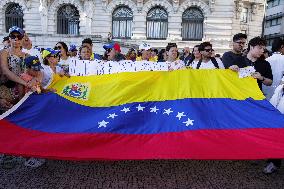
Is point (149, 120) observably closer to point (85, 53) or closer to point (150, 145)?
point (150, 145)

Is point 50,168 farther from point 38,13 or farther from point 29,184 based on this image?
point 38,13

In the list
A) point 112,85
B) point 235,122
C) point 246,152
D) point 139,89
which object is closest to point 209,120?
point 235,122

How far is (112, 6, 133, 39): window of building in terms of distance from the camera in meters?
31.5

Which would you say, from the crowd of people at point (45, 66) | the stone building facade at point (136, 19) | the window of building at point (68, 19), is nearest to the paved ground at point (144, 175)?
the crowd of people at point (45, 66)

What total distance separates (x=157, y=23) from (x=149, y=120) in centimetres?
2739

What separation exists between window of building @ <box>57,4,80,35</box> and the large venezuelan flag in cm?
2716

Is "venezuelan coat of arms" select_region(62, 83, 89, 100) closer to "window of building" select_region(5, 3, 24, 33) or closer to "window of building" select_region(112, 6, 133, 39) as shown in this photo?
"window of building" select_region(112, 6, 133, 39)

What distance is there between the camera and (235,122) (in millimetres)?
4922

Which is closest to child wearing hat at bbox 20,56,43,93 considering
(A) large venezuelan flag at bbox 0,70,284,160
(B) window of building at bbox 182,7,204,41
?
(A) large venezuelan flag at bbox 0,70,284,160

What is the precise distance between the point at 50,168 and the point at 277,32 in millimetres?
53894

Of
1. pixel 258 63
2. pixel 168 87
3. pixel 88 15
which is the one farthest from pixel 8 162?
pixel 88 15

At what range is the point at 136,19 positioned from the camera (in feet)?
102

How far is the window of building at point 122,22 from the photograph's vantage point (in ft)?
103

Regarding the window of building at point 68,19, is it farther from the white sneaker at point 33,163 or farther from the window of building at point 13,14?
the white sneaker at point 33,163
